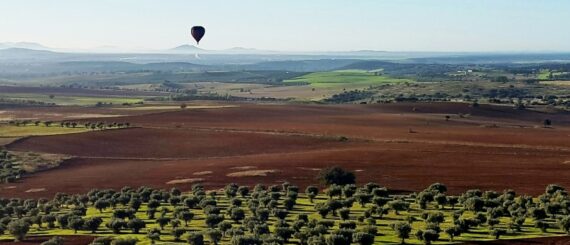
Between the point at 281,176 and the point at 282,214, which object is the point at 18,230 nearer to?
the point at 282,214

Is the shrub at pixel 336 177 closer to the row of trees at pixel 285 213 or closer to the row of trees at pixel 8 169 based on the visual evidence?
the row of trees at pixel 285 213

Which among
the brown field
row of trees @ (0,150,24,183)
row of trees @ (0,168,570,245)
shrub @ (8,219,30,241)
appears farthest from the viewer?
row of trees @ (0,150,24,183)

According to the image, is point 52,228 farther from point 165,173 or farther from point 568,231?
point 568,231

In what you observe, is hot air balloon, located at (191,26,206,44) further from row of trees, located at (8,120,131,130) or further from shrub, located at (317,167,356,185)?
row of trees, located at (8,120,131,130)

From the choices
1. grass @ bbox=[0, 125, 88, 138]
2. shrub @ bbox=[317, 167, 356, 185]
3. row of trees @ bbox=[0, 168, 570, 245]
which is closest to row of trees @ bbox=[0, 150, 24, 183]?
row of trees @ bbox=[0, 168, 570, 245]

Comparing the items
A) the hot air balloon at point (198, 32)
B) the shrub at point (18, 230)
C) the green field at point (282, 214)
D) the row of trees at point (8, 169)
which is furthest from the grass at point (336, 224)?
the hot air balloon at point (198, 32)

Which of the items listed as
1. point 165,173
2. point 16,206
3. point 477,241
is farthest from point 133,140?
point 477,241

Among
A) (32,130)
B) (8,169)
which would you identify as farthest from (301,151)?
(32,130)
